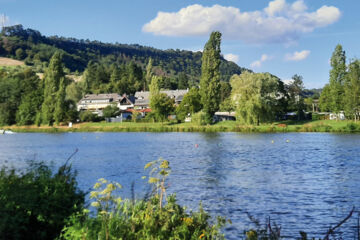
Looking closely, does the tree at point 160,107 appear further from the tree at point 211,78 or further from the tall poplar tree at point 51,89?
the tall poplar tree at point 51,89

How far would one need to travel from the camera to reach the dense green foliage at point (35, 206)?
8156mm

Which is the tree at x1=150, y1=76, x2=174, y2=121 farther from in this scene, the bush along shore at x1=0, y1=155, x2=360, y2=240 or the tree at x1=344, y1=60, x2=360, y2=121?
the bush along shore at x1=0, y1=155, x2=360, y2=240

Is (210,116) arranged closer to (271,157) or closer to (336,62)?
(336,62)

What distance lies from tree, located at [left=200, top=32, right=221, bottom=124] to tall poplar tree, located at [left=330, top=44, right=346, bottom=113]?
78.7 feet

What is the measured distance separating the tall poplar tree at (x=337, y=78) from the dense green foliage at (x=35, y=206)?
81712 millimetres

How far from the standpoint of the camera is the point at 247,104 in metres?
73.5

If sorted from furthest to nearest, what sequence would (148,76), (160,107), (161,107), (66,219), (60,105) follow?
(148,76) → (161,107) → (160,107) → (60,105) → (66,219)

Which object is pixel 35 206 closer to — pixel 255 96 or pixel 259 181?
pixel 259 181

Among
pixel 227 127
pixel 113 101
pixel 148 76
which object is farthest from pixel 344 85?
pixel 148 76

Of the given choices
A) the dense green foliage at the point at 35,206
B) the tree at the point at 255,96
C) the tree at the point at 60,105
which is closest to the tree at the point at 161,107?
the tree at the point at 255,96

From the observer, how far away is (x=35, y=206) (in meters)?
8.84

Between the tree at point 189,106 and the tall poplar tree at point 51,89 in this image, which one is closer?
the tree at point 189,106

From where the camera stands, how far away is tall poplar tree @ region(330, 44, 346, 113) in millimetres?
84000

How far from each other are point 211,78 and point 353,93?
92.0 feet
